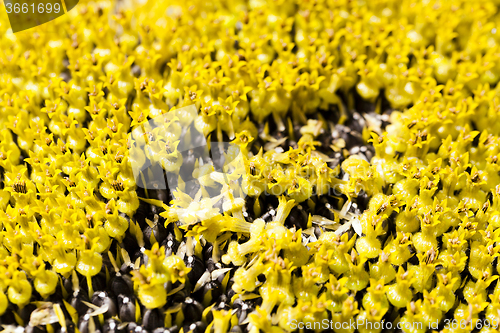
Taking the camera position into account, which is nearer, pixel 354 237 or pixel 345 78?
pixel 354 237

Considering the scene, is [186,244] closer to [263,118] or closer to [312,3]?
[263,118]

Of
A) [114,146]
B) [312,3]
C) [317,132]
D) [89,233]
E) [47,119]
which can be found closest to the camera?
[89,233]

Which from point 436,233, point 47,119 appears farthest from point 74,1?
point 436,233

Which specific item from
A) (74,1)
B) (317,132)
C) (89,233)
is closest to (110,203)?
(89,233)

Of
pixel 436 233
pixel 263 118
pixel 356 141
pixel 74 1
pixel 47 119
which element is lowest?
pixel 436 233

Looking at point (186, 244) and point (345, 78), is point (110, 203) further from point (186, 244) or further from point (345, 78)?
point (345, 78)

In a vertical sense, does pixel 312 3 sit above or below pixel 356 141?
above

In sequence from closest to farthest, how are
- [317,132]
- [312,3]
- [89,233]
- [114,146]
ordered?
[89,233], [114,146], [317,132], [312,3]
